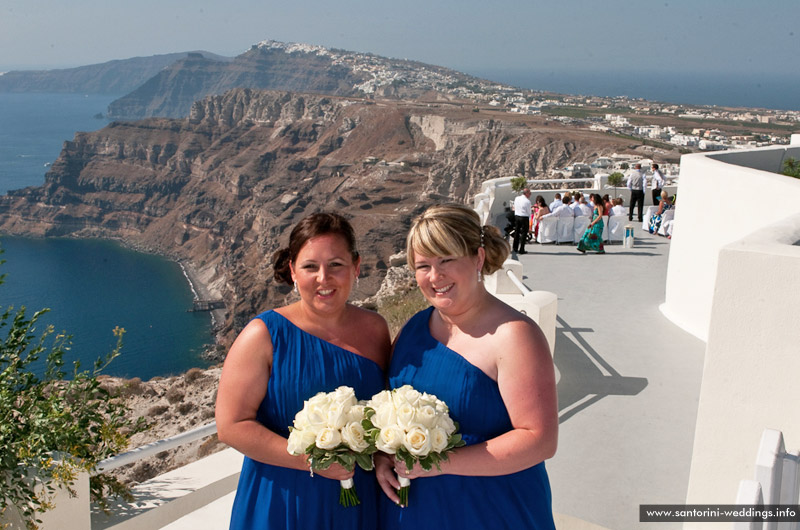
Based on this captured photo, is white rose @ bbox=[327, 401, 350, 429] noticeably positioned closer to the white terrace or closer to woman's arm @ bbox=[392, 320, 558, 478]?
woman's arm @ bbox=[392, 320, 558, 478]

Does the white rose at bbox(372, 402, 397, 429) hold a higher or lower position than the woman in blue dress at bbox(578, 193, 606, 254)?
higher

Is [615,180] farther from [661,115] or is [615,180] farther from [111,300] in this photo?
[661,115]

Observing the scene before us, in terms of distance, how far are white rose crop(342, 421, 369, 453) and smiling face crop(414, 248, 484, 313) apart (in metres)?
0.47

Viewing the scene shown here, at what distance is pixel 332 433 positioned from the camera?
2070 millimetres

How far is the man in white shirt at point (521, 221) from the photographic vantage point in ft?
37.5

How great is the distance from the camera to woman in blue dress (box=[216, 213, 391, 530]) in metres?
2.30

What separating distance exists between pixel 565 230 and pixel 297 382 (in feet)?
36.1

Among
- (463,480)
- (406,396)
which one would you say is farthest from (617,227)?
(406,396)

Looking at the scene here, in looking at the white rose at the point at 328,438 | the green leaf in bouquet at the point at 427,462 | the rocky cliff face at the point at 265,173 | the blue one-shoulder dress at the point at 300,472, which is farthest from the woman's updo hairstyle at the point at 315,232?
the rocky cliff face at the point at 265,173

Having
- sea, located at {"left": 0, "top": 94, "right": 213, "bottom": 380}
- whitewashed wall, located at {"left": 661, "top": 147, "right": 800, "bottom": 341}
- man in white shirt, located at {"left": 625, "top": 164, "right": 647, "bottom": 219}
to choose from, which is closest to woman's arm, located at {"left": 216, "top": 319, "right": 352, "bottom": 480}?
whitewashed wall, located at {"left": 661, "top": 147, "right": 800, "bottom": 341}

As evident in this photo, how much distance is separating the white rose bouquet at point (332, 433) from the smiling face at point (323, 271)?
1.16 ft

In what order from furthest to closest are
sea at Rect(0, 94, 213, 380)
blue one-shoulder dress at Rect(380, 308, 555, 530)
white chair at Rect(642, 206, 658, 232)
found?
sea at Rect(0, 94, 213, 380) → white chair at Rect(642, 206, 658, 232) → blue one-shoulder dress at Rect(380, 308, 555, 530)

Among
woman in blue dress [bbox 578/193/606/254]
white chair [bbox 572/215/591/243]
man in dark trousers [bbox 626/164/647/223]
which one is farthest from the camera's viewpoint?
man in dark trousers [bbox 626/164/647/223]

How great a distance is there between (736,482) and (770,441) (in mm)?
1119
